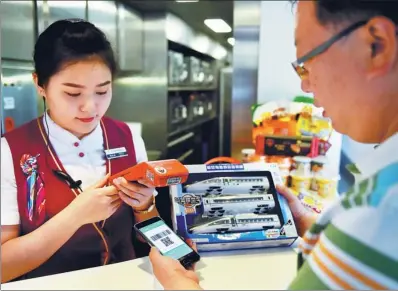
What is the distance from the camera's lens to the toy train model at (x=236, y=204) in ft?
Result: 2.13

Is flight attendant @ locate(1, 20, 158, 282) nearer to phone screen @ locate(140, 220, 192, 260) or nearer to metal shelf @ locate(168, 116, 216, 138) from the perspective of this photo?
phone screen @ locate(140, 220, 192, 260)

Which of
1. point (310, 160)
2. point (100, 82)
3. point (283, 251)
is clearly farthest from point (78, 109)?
point (310, 160)

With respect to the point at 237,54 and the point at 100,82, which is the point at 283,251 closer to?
the point at 100,82

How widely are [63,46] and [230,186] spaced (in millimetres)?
376

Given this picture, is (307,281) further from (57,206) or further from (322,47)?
(57,206)

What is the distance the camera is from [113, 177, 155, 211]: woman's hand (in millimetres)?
634

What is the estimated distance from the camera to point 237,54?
162 cm

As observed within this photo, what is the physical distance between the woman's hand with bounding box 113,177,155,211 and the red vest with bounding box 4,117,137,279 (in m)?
0.05

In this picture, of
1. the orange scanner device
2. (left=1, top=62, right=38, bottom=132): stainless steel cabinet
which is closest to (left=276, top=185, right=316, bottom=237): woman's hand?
the orange scanner device

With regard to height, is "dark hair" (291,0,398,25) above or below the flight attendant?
above

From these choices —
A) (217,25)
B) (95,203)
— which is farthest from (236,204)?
(217,25)

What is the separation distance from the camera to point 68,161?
28.5 inches

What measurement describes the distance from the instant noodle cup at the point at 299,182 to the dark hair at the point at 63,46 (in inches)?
28.5

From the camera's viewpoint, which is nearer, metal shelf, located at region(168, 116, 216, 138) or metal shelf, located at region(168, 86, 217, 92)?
metal shelf, located at region(168, 116, 216, 138)
